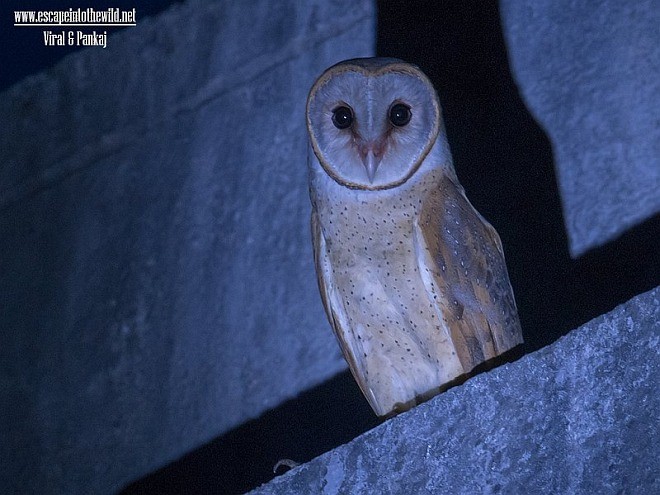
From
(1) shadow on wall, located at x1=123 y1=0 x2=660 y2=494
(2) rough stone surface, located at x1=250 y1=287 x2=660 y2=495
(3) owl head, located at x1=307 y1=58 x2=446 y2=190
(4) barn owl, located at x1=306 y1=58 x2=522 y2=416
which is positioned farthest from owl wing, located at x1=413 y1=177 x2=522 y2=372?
(2) rough stone surface, located at x1=250 y1=287 x2=660 y2=495

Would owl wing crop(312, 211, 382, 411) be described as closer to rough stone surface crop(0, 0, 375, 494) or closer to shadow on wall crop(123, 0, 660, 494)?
shadow on wall crop(123, 0, 660, 494)

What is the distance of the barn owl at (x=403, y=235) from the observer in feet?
6.74

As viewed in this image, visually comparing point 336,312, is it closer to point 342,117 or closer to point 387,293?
point 387,293

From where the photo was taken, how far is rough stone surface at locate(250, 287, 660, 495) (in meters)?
1.11

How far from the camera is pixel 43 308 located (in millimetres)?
3281

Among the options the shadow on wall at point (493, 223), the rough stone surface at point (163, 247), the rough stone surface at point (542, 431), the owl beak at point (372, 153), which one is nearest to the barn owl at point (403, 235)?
the owl beak at point (372, 153)

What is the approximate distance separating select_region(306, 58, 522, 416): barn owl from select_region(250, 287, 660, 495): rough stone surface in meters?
0.93

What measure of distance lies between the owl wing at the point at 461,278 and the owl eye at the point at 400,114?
174 mm

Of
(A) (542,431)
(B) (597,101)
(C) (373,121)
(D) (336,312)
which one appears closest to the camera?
(A) (542,431)

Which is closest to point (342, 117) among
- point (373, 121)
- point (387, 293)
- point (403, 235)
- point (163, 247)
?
point (373, 121)

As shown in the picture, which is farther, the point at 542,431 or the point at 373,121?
the point at 373,121

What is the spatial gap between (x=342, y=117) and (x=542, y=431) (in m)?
1.10

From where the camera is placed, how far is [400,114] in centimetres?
207

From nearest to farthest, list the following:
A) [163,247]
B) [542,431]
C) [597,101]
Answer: [542,431]
[597,101]
[163,247]
